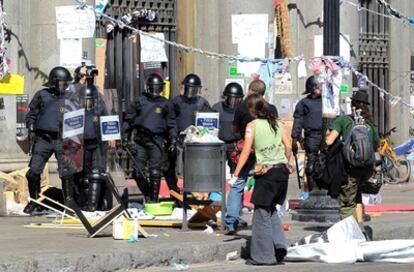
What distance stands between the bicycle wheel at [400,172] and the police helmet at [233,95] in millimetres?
7907

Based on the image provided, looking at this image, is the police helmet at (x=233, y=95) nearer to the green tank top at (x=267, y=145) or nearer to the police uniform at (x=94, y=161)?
the police uniform at (x=94, y=161)

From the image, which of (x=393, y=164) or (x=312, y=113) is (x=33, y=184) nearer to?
(x=312, y=113)

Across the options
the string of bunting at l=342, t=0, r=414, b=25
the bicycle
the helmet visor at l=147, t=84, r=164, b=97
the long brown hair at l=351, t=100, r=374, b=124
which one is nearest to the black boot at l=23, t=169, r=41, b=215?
the helmet visor at l=147, t=84, r=164, b=97

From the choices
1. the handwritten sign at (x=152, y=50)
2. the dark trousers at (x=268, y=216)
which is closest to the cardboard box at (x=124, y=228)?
the dark trousers at (x=268, y=216)

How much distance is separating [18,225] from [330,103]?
434 cm

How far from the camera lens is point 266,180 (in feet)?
40.8

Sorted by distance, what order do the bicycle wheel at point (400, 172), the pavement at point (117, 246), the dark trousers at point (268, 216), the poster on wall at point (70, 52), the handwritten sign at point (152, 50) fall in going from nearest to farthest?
1. the pavement at point (117, 246)
2. the dark trousers at point (268, 216)
3. the poster on wall at point (70, 52)
4. the handwritten sign at point (152, 50)
5. the bicycle wheel at point (400, 172)

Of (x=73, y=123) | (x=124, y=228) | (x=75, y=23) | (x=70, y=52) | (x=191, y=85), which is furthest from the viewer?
(x=70, y=52)

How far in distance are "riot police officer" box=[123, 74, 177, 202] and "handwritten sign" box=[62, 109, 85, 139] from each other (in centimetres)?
164

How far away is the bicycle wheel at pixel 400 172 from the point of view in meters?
24.3

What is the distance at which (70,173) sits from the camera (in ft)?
50.4

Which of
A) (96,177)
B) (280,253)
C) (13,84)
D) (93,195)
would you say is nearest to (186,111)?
(96,177)

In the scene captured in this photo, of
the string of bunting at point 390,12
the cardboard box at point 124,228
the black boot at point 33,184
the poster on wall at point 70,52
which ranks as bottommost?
the cardboard box at point 124,228

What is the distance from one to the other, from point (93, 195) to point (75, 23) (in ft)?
9.55
